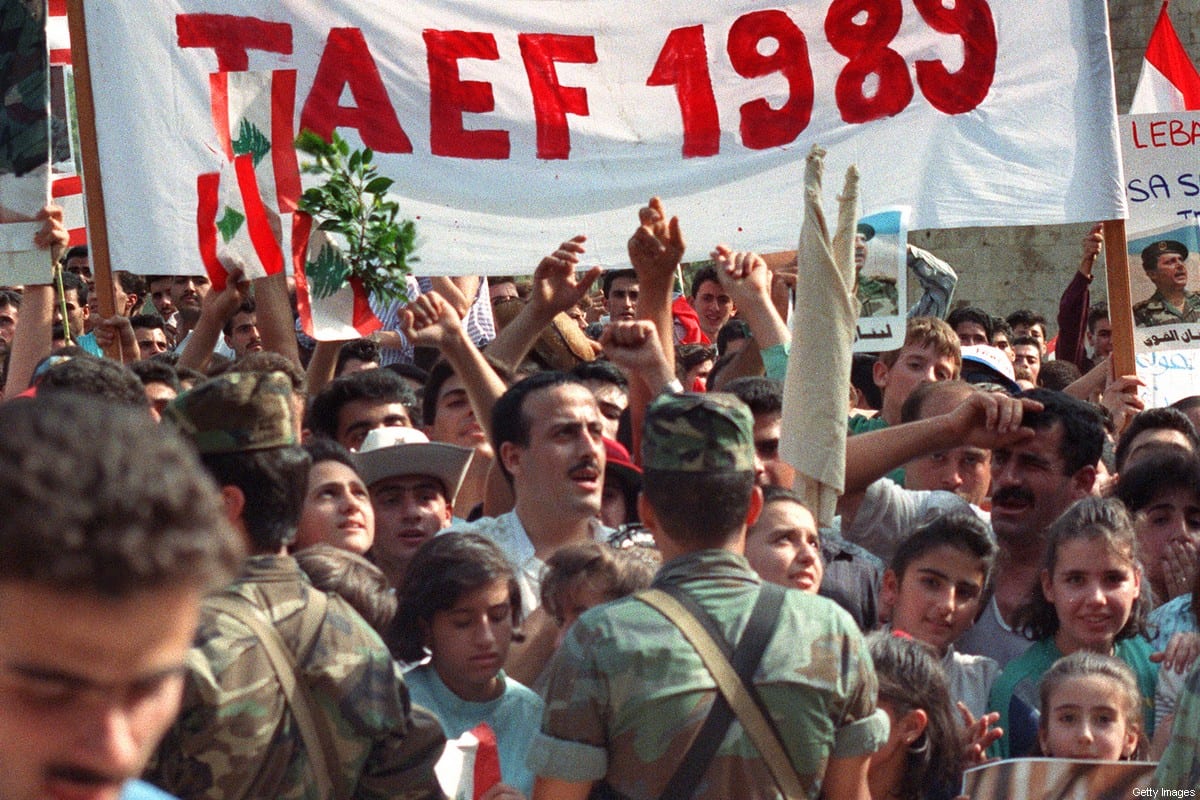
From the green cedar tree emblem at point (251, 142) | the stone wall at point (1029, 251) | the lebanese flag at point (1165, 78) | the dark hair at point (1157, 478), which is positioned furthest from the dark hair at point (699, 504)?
the stone wall at point (1029, 251)

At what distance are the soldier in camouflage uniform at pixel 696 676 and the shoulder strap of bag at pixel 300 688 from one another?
0.37 metres

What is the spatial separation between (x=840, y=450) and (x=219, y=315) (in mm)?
2838

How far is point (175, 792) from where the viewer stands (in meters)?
2.77

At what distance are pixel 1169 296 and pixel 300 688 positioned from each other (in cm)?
564

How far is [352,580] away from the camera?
12.6 feet

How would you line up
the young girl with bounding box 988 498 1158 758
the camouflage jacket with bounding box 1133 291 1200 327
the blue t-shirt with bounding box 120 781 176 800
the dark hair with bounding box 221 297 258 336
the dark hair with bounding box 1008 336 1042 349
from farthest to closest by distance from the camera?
the dark hair with bounding box 1008 336 1042 349
the dark hair with bounding box 221 297 258 336
the camouflage jacket with bounding box 1133 291 1200 327
the young girl with bounding box 988 498 1158 758
the blue t-shirt with bounding box 120 781 176 800

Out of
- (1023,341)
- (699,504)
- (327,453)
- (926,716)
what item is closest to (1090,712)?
(926,716)

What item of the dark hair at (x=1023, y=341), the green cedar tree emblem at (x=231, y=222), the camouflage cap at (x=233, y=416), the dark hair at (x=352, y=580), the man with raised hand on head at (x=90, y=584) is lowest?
the dark hair at (x=1023, y=341)

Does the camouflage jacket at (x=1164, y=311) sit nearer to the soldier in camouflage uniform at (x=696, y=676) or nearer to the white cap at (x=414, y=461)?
the white cap at (x=414, y=461)

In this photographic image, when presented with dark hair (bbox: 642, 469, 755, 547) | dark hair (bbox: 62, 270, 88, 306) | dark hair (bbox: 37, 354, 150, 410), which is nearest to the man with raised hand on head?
dark hair (bbox: 642, 469, 755, 547)

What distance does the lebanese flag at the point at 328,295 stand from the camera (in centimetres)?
616

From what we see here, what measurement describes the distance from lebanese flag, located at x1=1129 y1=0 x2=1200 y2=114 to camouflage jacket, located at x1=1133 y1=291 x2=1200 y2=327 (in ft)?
5.37

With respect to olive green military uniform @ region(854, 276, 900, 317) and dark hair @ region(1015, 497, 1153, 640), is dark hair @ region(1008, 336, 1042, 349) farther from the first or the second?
dark hair @ region(1015, 497, 1153, 640)

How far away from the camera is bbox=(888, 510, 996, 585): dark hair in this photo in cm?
468
